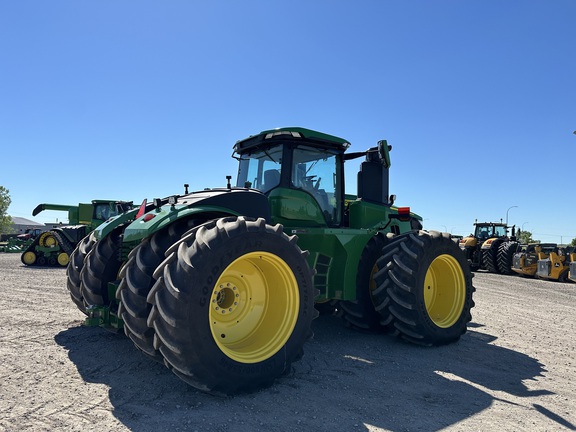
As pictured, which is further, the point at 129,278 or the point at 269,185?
the point at 269,185

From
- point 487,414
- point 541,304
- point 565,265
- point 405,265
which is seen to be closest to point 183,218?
point 405,265

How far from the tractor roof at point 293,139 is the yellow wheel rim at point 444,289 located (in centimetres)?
215

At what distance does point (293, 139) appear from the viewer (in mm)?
5473

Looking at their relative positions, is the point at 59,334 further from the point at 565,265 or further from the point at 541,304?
the point at 565,265

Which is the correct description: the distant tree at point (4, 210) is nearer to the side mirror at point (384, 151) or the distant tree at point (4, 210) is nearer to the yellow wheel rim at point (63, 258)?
the yellow wheel rim at point (63, 258)

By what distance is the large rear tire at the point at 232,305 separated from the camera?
322 centimetres

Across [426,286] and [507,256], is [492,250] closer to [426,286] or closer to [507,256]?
[507,256]

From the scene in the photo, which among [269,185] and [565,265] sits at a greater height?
[269,185]

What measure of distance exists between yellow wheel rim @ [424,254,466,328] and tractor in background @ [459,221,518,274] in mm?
12854

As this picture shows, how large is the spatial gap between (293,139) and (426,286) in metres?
2.83

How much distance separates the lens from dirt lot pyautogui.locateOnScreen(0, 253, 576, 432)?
311 cm

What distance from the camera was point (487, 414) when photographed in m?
3.39

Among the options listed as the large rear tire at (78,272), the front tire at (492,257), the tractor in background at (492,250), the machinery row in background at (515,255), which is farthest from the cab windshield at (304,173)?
the front tire at (492,257)

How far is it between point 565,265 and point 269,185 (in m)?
15.8
